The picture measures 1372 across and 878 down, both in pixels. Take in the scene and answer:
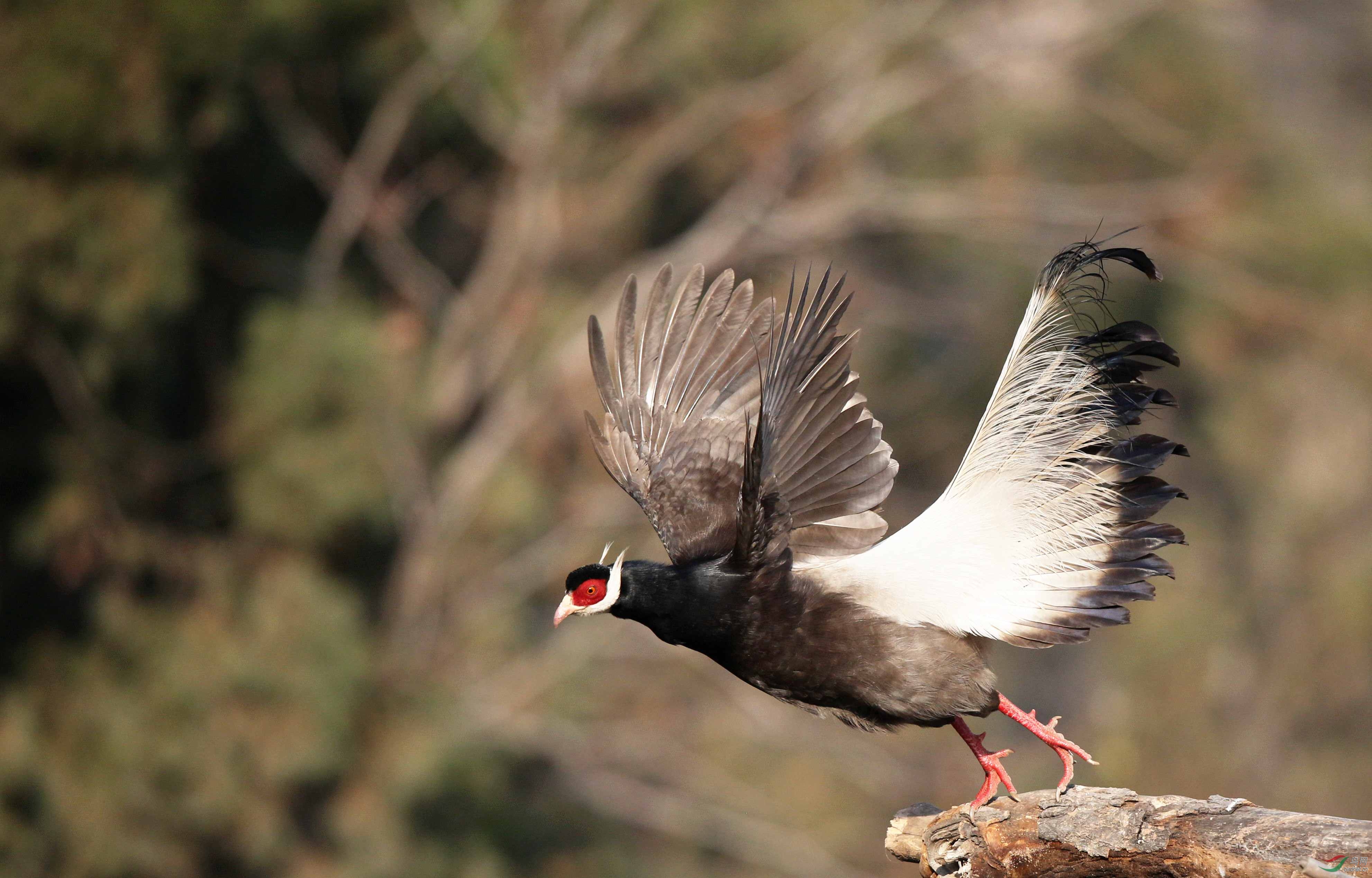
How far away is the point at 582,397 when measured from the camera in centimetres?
1253

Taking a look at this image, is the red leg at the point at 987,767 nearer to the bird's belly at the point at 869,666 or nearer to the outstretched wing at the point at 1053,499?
the bird's belly at the point at 869,666

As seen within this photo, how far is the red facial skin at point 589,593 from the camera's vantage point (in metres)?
4.24

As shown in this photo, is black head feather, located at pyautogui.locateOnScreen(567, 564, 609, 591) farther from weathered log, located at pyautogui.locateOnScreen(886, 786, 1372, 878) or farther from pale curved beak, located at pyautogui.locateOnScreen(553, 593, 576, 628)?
weathered log, located at pyautogui.locateOnScreen(886, 786, 1372, 878)

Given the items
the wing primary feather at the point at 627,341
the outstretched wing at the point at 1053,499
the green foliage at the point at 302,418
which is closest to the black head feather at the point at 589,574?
the outstretched wing at the point at 1053,499

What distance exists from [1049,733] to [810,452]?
3.22ft

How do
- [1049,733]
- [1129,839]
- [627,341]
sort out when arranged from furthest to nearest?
[627,341], [1049,733], [1129,839]

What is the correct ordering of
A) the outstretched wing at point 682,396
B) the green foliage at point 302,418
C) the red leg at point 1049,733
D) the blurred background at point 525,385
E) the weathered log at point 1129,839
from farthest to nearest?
the green foliage at point 302,418
the blurred background at point 525,385
the outstretched wing at point 682,396
the red leg at point 1049,733
the weathered log at point 1129,839

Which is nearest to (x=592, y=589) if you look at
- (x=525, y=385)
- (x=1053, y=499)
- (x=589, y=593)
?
(x=589, y=593)

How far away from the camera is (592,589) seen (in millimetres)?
4246

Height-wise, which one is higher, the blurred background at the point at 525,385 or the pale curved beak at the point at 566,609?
the blurred background at the point at 525,385

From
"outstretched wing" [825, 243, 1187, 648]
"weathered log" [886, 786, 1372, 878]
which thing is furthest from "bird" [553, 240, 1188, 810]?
"weathered log" [886, 786, 1372, 878]

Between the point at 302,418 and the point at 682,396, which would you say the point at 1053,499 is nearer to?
the point at 682,396

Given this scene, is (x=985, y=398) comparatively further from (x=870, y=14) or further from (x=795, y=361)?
(x=795, y=361)

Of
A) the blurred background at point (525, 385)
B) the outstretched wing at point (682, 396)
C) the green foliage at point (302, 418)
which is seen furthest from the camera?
the green foliage at point (302, 418)
